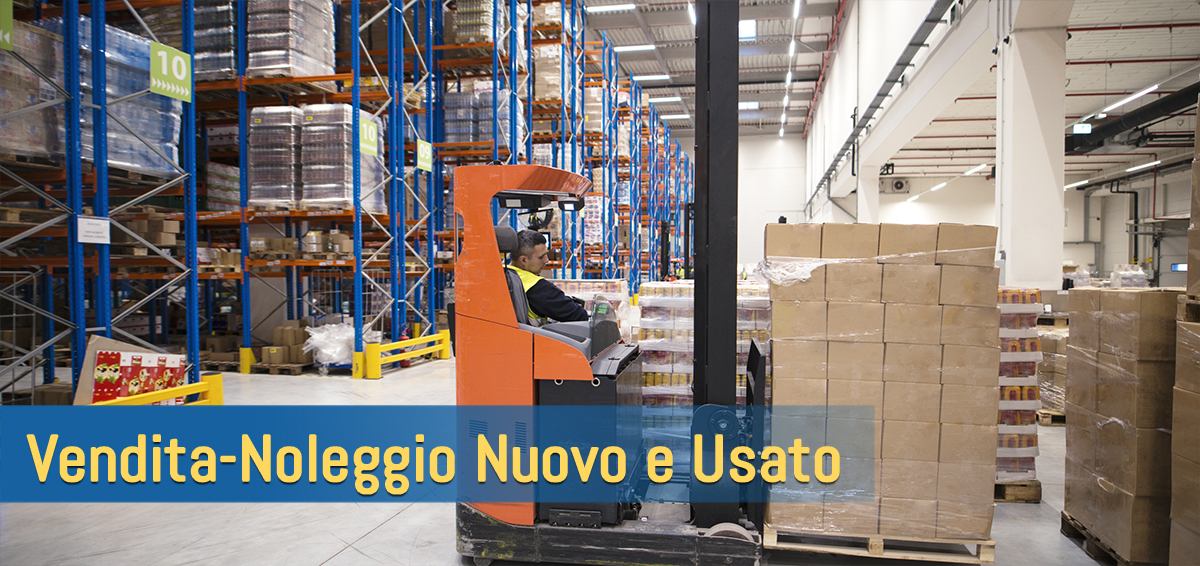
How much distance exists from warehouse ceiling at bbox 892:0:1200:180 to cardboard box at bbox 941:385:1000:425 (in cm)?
628

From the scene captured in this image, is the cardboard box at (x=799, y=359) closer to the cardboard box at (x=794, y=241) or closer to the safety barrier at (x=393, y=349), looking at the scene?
the cardboard box at (x=794, y=241)

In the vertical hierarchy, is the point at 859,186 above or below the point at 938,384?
above

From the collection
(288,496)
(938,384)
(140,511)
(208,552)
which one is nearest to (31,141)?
(140,511)

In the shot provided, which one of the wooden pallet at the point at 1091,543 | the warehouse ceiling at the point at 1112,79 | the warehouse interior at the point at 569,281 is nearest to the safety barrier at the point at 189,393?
the warehouse interior at the point at 569,281

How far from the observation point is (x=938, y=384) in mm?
3189

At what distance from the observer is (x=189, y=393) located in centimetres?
564

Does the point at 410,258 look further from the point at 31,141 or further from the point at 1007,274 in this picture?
the point at 1007,274

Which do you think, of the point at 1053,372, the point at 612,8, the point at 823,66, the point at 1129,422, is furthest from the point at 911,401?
the point at 823,66

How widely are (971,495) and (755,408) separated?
3.68ft

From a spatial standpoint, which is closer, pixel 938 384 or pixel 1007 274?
pixel 938 384

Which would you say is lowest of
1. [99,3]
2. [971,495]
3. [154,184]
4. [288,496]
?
[288,496]

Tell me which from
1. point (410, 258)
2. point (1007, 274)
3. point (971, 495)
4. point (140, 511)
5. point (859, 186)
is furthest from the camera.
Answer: point (859, 186)

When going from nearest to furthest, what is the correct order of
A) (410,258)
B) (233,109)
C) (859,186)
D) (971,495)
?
(971,495), (233,109), (410,258), (859,186)

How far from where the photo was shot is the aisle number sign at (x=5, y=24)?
14.3ft
